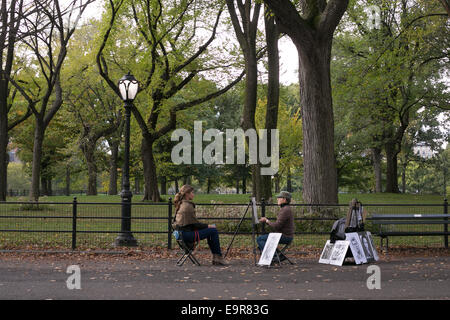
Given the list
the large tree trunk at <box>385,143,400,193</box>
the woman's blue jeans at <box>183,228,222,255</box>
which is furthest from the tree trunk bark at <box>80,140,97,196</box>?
the woman's blue jeans at <box>183,228,222,255</box>

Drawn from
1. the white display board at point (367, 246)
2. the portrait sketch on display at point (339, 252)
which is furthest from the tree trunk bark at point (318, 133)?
the portrait sketch on display at point (339, 252)

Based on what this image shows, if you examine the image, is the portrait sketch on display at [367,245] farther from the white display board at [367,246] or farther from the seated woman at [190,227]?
the seated woman at [190,227]

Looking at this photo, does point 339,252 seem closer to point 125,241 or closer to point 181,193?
point 181,193

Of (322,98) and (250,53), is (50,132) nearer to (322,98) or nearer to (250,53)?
(250,53)

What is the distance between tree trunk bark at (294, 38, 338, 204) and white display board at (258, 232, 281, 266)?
5.47 metres

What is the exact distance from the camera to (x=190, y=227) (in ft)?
36.6

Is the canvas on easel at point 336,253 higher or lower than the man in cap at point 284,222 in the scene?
lower

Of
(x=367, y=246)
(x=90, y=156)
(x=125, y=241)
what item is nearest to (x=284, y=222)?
(x=367, y=246)

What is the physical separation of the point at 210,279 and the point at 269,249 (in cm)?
202

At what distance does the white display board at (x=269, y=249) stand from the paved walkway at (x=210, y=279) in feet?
0.61

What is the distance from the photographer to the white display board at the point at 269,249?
1075 cm

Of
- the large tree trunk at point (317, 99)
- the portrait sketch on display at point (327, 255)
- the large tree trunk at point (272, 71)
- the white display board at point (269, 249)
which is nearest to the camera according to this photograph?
the white display board at point (269, 249)

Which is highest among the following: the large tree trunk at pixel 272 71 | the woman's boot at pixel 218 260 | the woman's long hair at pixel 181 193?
the large tree trunk at pixel 272 71

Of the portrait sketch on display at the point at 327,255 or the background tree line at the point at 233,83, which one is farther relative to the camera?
the background tree line at the point at 233,83
